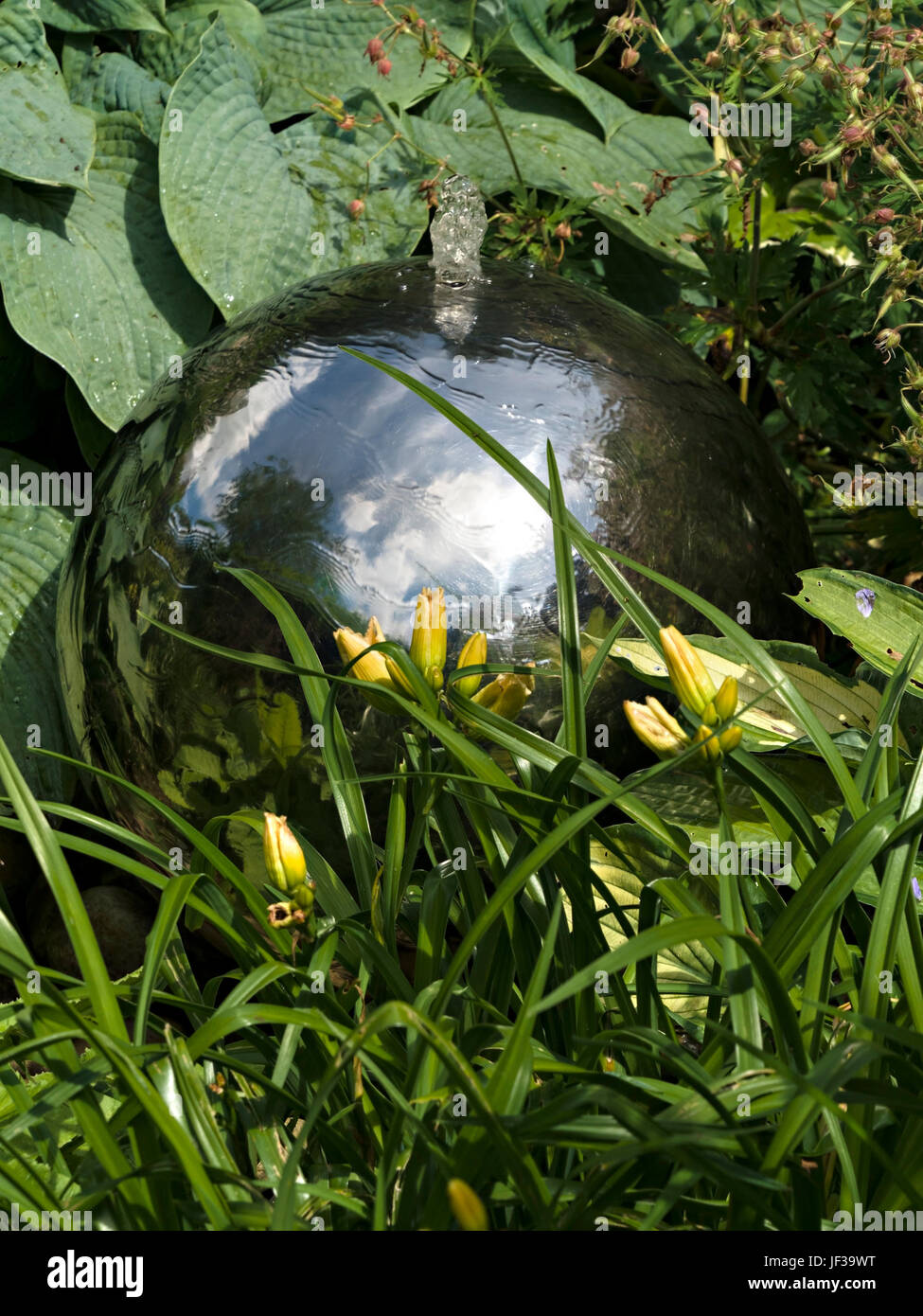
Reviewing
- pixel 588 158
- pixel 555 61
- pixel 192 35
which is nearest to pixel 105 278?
pixel 192 35

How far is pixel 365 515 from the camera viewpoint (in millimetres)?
1610

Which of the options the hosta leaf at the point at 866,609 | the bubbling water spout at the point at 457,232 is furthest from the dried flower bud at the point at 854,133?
the hosta leaf at the point at 866,609

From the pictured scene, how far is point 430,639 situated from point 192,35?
2114mm

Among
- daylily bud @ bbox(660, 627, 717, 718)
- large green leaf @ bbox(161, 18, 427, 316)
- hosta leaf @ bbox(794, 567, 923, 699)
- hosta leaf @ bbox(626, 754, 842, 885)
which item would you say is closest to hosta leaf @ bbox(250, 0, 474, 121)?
large green leaf @ bbox(161, 18, 427, 316)

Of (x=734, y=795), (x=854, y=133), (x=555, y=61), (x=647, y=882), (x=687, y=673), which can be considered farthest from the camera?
(x=555, y=61)

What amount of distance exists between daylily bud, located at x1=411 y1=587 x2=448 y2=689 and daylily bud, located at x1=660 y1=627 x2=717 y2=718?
20 centimetres

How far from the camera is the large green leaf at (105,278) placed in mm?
2254

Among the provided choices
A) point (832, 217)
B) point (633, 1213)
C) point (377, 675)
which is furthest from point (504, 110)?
point (633, 1213)

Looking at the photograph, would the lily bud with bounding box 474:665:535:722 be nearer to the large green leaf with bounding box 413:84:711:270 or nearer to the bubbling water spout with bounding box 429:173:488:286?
the bubbling water spout with bounding box 429:173:488:286

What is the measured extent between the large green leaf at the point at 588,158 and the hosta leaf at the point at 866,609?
111 centimetres

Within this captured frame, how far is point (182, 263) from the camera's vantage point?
7.88 ft

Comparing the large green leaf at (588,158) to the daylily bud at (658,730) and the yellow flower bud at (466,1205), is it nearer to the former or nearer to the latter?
the daylily bud at (658,730)

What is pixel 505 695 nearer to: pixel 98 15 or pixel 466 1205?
pixel 466 1205
